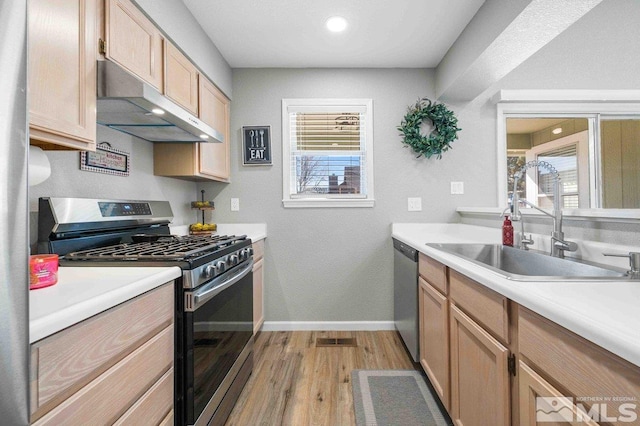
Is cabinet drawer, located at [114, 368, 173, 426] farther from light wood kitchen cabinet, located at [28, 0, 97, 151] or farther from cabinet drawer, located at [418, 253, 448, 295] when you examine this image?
cabinet drawer, located at [418, 253, 448, 295]

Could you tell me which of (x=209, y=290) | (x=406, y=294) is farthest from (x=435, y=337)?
(x=209, y=290)

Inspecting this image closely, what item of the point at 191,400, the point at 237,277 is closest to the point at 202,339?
the point at 191,400

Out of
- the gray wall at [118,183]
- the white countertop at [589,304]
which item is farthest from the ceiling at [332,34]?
the white countertop at [589,304]

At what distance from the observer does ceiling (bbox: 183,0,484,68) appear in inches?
80.2

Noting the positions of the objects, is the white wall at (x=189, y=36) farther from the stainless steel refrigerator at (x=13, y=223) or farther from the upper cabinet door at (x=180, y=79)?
the stainless steel refrigerator at (x=13, y=223)

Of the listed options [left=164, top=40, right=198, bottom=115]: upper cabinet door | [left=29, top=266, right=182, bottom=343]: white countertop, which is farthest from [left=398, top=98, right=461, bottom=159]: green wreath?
[left=29, top=266, right=182, bottom=343]: white countertop

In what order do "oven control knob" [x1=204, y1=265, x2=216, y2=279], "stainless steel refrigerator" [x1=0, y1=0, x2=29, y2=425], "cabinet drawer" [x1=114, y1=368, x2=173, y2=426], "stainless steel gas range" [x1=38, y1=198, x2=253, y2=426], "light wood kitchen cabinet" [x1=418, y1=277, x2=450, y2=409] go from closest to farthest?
1. "stainless steel refrigerator" [x1=0, y1=0, x2=29, y2=425]
2. "cabinet drawer" [x1=114, y1=368, x2=173, y2=426]
3. "stainless steel gas range" [x1=38, y1=198, x2=253, y2=426]
4. "oven control knob" [x1=204, y1=265, x2=216, y2=279]
5. "light wood kitchen cabinet" [x1=418, y1=277, x2=450, y2=409]

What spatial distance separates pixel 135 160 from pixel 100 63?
0.88m

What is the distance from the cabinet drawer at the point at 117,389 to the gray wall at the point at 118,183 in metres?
0.80

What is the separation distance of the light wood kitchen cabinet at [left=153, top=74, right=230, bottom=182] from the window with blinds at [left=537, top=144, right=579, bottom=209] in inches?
113

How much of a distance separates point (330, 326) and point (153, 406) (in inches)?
78.8

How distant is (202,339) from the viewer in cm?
134

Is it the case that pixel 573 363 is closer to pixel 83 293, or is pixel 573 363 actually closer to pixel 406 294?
pixel 83 293

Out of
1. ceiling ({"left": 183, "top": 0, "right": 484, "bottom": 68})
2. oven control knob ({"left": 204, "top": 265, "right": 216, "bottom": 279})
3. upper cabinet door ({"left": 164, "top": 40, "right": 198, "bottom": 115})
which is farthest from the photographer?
ceiling ({"left": 183, "top": 0, "right": 484, "bottom": 68})
